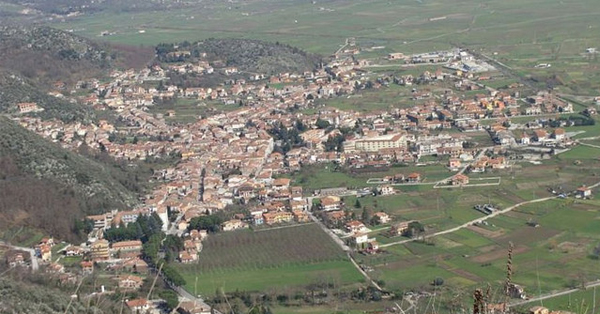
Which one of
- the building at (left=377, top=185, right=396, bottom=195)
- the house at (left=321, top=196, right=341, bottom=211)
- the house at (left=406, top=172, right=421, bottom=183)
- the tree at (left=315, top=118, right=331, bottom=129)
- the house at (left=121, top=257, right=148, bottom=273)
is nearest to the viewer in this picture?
the house at (left=121, top=257, right=148, bottom=273)

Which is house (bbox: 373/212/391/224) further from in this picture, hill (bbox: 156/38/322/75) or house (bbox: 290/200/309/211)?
hill (bbox: 156/38/322/75)

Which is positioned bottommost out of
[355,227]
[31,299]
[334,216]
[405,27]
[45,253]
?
[405,27]

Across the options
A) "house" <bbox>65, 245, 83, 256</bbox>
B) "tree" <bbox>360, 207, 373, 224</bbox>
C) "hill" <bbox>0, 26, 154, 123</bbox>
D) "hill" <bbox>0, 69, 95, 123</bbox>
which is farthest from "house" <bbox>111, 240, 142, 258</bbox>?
"hill" <bbox>0, 26, 154, 123</bbox>

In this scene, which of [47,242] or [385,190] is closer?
[47,242]

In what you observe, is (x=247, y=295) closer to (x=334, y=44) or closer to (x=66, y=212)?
(x=66, y=212)

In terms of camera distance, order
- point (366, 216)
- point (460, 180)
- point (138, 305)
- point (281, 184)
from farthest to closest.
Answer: point (281, 184) → point (460, 180) → point (366, 216) → point (138, 305)

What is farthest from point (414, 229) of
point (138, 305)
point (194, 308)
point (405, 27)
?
point (405, 27)

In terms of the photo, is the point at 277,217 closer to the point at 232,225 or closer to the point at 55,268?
the point at 232,225

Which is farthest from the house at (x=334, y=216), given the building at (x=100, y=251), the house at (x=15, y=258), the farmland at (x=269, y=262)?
the house at (x=15, y=258)
